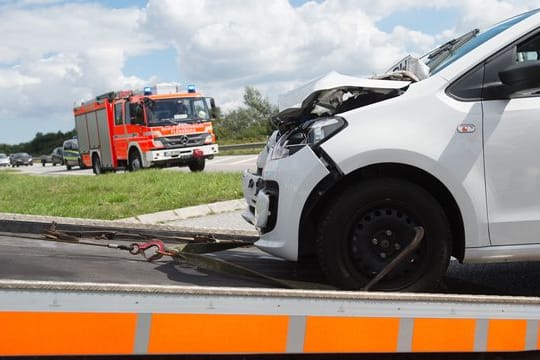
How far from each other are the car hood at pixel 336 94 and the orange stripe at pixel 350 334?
1218 mm

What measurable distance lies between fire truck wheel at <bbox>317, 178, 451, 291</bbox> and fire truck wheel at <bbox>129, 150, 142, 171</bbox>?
15544mm

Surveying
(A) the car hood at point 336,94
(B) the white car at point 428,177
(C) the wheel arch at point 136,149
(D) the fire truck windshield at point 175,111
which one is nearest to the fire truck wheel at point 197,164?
(D) the fire truck windshield at point 175,111

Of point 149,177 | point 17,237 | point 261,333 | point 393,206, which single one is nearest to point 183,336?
point 261,333

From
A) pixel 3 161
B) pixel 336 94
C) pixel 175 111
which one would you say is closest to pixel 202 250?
pixel 336 94

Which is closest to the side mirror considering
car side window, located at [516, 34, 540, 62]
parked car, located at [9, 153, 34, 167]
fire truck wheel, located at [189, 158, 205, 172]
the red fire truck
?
car side window, located at [516, 34, 540, 62]

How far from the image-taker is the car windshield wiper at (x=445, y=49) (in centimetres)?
370

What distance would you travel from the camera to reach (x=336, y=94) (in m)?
3.25

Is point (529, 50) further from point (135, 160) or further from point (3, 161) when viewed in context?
point (3, 161)

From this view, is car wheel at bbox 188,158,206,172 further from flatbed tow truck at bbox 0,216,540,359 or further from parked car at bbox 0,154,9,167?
parked car at bbox 0,154,9,167

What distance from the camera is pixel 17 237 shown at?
13.7 feet

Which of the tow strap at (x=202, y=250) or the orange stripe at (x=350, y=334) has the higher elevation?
the tow strap at (x=202, y=250)

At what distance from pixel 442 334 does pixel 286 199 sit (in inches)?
39.9

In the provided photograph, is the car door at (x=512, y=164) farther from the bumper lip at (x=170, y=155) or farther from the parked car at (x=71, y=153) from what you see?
the parked car at (x=71, y=153)

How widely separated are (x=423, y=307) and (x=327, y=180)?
78 cm
